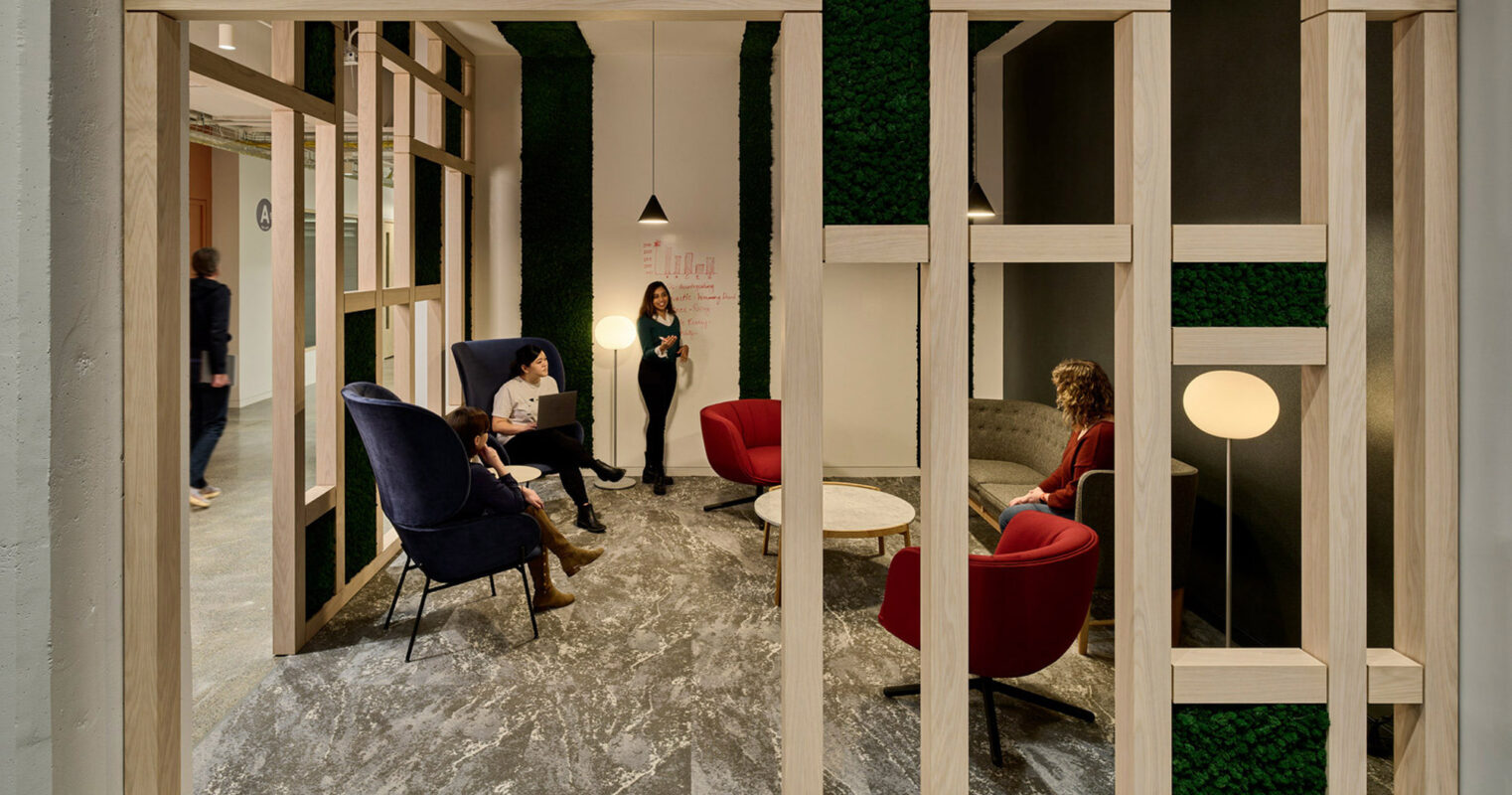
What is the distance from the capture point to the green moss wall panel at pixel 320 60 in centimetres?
333

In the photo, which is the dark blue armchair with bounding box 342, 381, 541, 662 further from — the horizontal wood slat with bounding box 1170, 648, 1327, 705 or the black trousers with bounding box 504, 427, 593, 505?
the horizontal wood slat with bounding box 1170, 648, 1327, 705

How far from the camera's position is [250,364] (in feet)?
31.1

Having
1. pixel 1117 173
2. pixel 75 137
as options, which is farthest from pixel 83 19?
pixel 1117 173

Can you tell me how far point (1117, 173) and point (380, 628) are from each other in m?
3.30

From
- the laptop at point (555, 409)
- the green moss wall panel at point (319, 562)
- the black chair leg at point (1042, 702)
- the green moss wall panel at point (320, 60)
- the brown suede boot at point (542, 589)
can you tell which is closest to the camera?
the black chair leg at point (1042, 702)

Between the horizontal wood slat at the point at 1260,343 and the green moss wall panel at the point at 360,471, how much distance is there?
3308 millimetres

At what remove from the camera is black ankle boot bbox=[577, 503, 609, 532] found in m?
5.15

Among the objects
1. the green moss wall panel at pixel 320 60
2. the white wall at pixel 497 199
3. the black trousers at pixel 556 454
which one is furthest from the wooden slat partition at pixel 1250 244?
the white wall at pixel 497 199

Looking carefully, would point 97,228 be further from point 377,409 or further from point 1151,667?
point 1151,667

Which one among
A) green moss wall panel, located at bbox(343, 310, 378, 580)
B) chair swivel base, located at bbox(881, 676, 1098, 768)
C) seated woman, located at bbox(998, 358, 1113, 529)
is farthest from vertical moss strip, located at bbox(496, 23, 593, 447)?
chair swivel base, located at bbox(881, 676, 1098, 768)

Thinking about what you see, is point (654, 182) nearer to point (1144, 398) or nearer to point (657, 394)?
point (657, 394)

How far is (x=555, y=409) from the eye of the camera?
500cm

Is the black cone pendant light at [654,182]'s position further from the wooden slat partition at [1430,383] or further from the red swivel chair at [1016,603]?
the wooden slat partition at [1430,383]

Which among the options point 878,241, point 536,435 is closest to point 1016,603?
point 878,241
